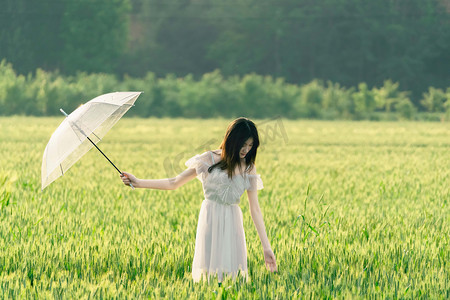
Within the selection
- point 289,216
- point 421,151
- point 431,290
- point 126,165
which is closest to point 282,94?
point 421,151

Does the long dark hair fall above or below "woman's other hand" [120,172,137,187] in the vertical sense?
above

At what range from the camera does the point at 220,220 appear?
4.58 m

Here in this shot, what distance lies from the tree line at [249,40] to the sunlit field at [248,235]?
4926 cm

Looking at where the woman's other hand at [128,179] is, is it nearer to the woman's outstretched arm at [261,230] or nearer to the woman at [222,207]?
the woman at [222,207]

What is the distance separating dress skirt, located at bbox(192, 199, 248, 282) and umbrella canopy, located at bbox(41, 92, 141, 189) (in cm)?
85

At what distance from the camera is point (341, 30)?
6381 cm

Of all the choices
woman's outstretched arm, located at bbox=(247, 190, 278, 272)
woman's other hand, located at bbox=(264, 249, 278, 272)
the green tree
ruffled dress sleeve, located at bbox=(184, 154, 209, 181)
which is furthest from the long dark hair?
the green tree

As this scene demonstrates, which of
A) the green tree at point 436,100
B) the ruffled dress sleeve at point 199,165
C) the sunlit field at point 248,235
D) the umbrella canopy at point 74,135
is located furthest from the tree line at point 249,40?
the ruffled dress sleeve at point 199,165

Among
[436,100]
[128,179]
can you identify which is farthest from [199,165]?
[436,100]

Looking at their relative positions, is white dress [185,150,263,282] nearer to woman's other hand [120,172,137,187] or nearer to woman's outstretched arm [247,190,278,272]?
woman's outstretched arm [247,190,278,272]

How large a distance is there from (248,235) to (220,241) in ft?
8.10

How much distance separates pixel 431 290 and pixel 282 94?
153 feet

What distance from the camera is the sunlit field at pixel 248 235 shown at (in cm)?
481

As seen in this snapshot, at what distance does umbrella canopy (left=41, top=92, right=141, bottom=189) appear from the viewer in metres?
4.35
